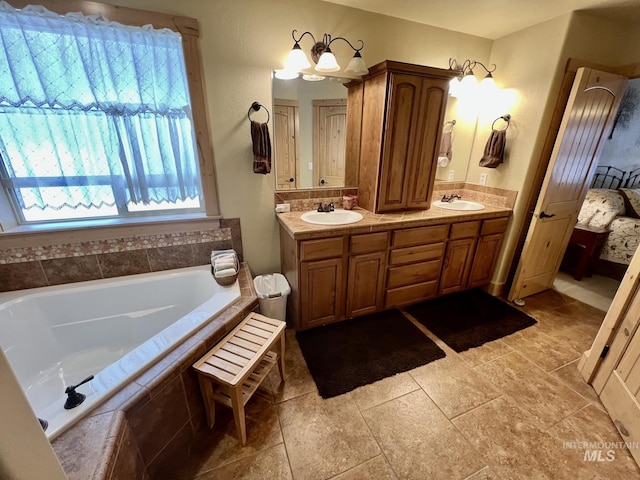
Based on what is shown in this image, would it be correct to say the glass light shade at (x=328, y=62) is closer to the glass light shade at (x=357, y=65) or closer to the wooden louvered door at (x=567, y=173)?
the glass light shade at (x=357, y=65)

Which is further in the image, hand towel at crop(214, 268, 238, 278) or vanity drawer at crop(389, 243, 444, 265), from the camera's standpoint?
vanity drawer at crop(389, 243, 444, 265)

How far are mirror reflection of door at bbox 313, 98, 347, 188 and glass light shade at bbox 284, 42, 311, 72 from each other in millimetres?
300

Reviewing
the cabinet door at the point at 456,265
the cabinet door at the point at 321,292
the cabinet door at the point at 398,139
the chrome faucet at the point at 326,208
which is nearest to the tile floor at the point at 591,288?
the cabinet door at the point at 456,265

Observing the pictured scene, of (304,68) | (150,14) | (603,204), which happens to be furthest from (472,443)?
(603,204)

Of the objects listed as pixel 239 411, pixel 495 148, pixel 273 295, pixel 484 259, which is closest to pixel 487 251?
pixel 484 259

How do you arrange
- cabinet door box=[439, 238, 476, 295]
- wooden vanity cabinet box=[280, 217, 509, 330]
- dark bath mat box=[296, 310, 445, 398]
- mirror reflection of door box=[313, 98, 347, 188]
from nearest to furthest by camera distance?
dark bath mat box=[296, 310, 445, 398]
wooden vanity cabinet box=[280, 217, 509, 330]
mirror reflection of door box=[313, 98, 347, 188]
cabinet door box=[439, 238, 476, 295]

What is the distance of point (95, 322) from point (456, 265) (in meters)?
2.88

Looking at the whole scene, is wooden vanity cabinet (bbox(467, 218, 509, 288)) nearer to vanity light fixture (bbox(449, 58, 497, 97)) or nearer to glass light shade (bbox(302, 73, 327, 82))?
vanity light fixture (bbox(449, 58, 497, 97))

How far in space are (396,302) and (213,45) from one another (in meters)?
2.37

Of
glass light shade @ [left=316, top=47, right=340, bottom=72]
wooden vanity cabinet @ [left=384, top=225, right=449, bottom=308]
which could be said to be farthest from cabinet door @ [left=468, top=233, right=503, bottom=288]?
glass light shade @ [left=316, top=47, right=340, bottom=72]

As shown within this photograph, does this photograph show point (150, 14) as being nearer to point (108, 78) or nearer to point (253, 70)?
point (108, 78)

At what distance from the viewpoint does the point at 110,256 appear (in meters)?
1.88

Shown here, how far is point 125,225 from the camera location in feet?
6.07

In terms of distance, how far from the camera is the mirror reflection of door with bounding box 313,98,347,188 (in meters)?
2.17
